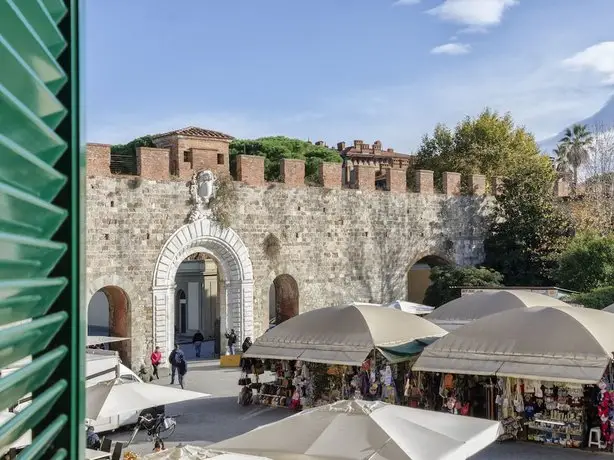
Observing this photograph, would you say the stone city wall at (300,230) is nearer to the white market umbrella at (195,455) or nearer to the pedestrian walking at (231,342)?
the pedestrian walking at (231,342)

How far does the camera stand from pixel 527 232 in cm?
2712

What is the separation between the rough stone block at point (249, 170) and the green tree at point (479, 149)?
12648mm

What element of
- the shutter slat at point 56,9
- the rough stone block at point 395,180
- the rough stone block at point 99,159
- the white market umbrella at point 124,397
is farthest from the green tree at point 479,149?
the shutter slat at point 56,9

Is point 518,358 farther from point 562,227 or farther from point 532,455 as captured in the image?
point 562,227

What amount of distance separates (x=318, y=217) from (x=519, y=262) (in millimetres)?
7878

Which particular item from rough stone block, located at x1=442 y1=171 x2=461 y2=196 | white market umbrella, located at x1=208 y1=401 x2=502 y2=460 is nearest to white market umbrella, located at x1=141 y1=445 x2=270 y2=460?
white market umbrella, located at x1=208 y1=401 x2=502 y2=460

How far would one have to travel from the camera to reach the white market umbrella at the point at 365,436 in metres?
7.05

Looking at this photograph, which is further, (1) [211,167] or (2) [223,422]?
(1) [211,167]

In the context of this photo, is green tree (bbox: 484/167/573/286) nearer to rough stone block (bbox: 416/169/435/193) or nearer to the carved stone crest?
rough stone block (bbox: 416/169/435/193)

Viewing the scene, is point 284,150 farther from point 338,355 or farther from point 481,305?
point 338,355

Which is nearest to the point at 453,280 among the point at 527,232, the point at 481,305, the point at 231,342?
the point at 527,232

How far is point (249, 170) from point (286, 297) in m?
4.36

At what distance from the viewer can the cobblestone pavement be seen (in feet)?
36.5

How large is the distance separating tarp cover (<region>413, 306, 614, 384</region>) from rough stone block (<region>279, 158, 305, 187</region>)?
38.8 ft
